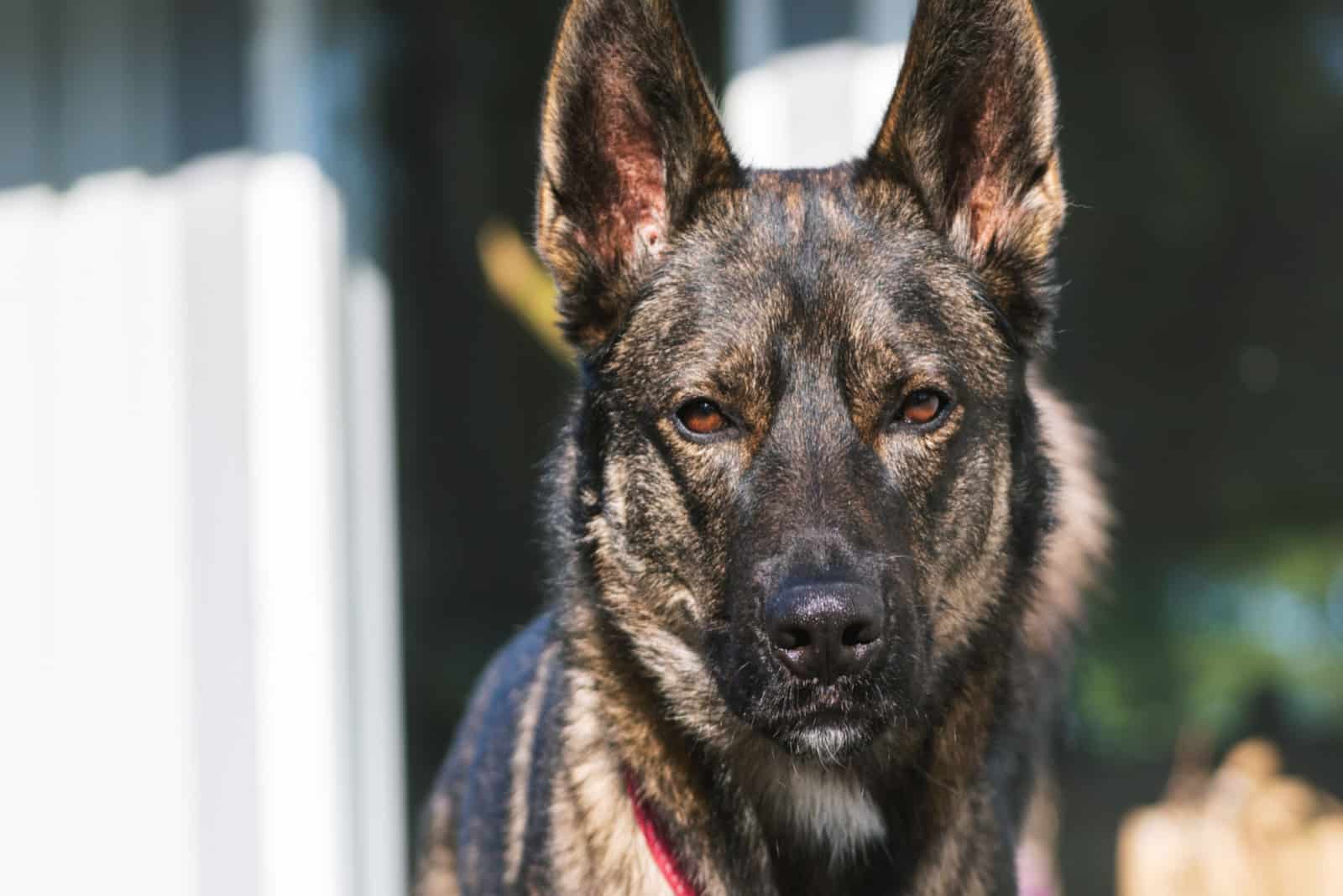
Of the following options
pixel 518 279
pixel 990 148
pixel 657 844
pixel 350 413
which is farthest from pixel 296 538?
pixel 990 148

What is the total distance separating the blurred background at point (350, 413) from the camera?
4.43m

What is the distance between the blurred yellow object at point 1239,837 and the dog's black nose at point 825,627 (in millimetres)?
2971

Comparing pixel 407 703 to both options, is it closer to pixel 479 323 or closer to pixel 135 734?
pixel 135 734

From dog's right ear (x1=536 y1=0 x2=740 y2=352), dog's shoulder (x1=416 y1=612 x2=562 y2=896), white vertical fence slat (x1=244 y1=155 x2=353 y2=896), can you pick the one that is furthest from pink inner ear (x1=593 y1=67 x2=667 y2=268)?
white vertical fence slat (x1=244 y1=155 x2=353 y2=896)

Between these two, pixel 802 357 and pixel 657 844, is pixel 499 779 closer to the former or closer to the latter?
pixel 657 844

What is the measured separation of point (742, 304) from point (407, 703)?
2896 mm

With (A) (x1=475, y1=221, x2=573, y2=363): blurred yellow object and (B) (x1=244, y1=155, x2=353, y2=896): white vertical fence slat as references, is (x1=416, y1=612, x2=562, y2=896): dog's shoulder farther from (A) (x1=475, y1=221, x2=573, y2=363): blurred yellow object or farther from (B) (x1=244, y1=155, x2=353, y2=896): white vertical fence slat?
(A) (x1=475, y1=221, x2=573, y2=363): blurred yellow object

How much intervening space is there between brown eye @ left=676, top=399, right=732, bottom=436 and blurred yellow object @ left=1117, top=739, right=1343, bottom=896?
116 inches

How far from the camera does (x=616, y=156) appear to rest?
2.52m

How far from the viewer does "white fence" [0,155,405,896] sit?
446 cm

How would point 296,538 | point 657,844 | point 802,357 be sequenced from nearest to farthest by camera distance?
point 802,357, point 657,844, point 296,538

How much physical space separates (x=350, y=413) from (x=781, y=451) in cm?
286

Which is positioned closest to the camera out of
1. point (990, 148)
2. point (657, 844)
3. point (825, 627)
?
point (825, 627)

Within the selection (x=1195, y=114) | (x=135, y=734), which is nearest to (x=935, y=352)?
(x=1195, y=114)
